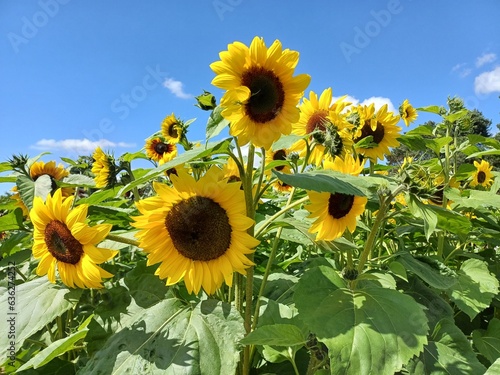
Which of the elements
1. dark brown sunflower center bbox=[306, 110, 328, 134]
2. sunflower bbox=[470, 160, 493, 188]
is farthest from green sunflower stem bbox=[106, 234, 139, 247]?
sunflower bbox=[470, 160, 493, 188]

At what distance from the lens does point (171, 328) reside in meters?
1.27

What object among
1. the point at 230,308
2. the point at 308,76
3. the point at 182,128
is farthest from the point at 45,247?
the point at 308,76

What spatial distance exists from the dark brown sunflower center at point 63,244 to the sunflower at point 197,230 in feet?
0.88

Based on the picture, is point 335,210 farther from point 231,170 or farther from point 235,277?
point 231,170

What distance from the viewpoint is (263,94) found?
1361 mm

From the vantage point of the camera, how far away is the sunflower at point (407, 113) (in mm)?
3490

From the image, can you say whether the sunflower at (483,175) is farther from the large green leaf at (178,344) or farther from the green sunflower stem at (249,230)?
the large green leaf at (178,344)

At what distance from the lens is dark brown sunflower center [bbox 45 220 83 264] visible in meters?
1.41

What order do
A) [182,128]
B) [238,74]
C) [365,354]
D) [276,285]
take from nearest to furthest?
[365,354], [238,74], [276,285], [182,128]

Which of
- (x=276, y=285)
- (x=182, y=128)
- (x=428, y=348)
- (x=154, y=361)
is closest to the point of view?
(x=154, y=361)

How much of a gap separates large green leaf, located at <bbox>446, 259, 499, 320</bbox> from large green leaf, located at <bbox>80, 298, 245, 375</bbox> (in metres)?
1.08

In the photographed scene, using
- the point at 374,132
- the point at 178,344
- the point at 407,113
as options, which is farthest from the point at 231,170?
the point at 407,113

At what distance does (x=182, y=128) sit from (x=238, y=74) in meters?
0.84

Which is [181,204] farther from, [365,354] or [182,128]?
[182,128]
